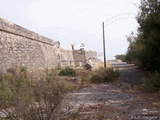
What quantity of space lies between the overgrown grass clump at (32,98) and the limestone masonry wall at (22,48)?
8.43 m

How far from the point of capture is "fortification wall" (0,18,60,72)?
14.1 m

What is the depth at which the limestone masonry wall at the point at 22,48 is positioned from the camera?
1414 centimetres

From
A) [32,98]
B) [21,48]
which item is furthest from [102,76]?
[32,98]

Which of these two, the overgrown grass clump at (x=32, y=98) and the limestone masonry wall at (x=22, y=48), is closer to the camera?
the overgrown grass clump at (x=32, y=98)

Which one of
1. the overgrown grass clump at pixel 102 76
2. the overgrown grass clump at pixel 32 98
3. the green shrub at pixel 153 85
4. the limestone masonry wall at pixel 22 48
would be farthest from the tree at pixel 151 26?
the overgrown grass clump at pixel 32 98

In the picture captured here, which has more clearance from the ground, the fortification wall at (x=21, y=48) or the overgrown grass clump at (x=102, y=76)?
the fortification wall at (x=21, y=48)

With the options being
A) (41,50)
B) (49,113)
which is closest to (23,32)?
(41,50)

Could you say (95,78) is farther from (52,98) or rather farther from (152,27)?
(52,98)

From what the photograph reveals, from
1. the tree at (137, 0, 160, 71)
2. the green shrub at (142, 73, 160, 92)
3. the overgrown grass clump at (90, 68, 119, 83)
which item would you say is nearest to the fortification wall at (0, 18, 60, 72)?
the overgrown grass clump at (90, 68, 119, 83)

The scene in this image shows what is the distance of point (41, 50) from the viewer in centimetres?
2203

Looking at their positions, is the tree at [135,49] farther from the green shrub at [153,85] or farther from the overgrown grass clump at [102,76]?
the green shrub at [153,85]

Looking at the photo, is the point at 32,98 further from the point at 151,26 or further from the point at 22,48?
the point at 22,48

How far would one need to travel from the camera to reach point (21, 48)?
55.0ft

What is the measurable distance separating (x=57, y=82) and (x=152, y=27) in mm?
10566
